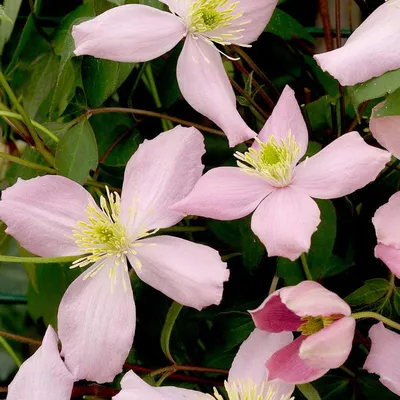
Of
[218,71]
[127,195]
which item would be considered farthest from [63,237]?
[218,71]

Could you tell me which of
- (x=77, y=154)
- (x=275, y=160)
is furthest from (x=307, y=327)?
(x=77, y=154)

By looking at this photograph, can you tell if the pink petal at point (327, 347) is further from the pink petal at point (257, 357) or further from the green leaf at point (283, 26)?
the green leaf at point (283, 26)

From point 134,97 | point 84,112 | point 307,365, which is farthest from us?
point 134,97

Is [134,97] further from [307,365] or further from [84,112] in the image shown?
[307,365]

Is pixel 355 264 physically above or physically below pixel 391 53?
below

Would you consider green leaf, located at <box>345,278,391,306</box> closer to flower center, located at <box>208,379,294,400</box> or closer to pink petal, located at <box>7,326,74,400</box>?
flower center, located at <box>208,379,294,400</box>

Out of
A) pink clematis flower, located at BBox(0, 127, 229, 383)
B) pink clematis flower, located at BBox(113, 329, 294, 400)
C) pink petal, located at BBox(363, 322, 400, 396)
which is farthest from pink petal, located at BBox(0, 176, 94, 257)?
pink petal, located at BBox(363, 322, 400, 396)

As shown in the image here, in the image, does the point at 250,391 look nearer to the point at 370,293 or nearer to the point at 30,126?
the point at 370,293
